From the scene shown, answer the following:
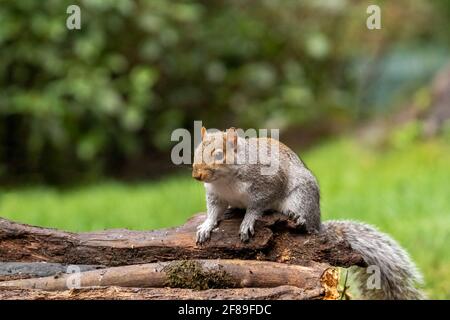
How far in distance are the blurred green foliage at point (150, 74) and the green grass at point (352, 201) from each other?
816mm

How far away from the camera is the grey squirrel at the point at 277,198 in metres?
3.95

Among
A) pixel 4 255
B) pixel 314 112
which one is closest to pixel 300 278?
pixel 4 255

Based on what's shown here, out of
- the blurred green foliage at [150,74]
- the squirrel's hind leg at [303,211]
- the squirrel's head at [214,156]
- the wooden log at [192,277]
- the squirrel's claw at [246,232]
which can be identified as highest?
the blurred green foliage at [150,74]

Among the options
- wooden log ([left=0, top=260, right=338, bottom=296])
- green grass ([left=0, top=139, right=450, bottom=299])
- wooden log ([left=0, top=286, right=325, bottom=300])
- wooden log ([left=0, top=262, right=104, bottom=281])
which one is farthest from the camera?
green grass ([left=0, top=139, right=450, bottom=299])

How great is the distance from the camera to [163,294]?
349 cm

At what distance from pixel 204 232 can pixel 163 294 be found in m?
0.51

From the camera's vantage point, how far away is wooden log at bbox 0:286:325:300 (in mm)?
3449

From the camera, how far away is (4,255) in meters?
3.84

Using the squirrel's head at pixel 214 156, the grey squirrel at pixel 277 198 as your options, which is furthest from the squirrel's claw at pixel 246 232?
the squirrel's head at pixel 214 156

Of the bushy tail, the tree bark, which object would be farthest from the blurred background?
the tree bark


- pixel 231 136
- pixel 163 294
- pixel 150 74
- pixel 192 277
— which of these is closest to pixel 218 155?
pixel 231 136

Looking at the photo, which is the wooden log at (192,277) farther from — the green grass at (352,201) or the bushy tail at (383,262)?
the green grass at (352,201)

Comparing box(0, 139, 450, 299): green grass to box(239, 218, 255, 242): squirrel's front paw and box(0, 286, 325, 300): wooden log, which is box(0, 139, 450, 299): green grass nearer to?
box(239, 218, 255, 242): squirrel's front paw
